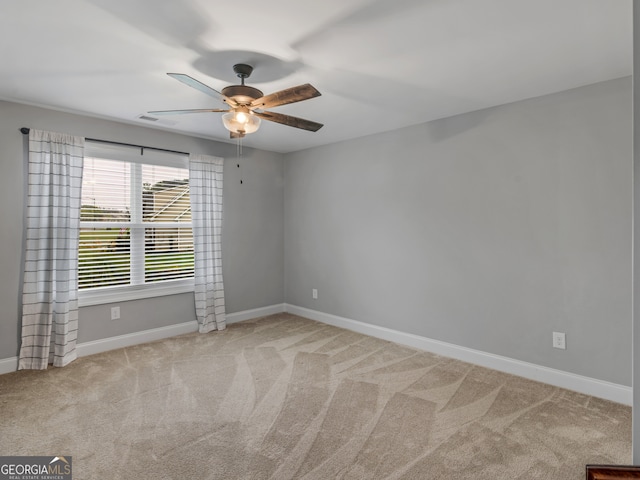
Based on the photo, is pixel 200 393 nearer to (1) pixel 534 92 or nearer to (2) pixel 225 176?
(2) pixel 225 176

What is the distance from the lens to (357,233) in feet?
14.5

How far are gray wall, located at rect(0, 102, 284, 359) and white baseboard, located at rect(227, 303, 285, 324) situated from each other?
6 centimetres

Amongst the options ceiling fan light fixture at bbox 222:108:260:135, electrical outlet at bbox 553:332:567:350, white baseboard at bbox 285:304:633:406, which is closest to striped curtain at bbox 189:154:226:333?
white baseboard at bbox 285:304:633:406

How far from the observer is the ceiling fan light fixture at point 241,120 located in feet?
8.07

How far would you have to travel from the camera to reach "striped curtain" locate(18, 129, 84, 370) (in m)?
3.23

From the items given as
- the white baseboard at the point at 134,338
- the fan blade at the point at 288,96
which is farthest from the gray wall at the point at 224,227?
the fan blade at the point at 288,96

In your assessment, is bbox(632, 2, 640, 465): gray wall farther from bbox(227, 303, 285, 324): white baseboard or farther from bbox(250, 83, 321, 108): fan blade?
bbox(227, 303, 285, 324): white baseboard

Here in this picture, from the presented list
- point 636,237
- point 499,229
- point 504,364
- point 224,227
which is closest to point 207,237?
point 224,227

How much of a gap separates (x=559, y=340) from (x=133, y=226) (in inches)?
166

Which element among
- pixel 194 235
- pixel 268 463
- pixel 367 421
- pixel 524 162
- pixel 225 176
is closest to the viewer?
pixel 268 463

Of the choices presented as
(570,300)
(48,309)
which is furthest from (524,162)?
(48,309)

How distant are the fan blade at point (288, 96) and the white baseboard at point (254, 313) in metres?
3.06

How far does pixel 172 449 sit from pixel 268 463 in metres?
0.59

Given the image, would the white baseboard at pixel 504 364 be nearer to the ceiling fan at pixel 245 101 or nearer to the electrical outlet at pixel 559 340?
the electrical outlet at pixel 559 340
